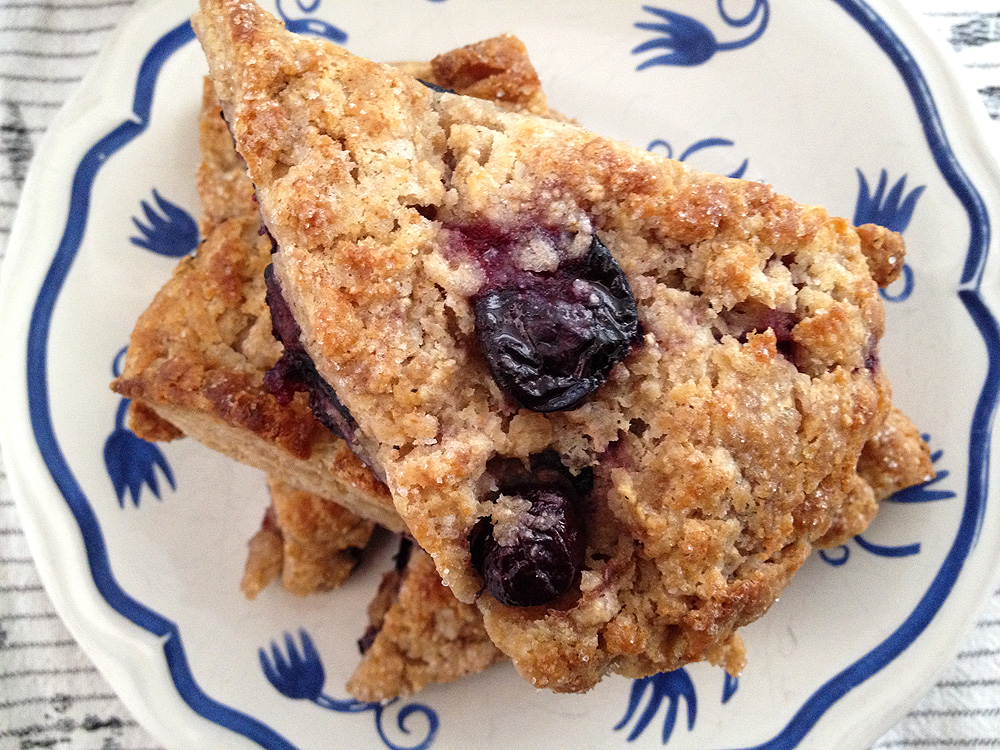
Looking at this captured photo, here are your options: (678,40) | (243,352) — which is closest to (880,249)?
(678,40)

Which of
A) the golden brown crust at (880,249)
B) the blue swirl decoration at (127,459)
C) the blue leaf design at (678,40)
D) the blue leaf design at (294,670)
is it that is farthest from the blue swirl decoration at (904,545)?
the blue swirl decoration at (127,459)

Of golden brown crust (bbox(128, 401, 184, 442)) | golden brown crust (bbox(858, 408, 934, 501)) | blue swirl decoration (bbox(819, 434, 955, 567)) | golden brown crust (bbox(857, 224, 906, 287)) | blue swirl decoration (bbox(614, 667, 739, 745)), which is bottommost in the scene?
blue swirl decoration (bbox(614, 667, 739, 745))

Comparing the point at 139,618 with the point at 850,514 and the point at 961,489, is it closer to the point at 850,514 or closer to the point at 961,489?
the point at 850,514

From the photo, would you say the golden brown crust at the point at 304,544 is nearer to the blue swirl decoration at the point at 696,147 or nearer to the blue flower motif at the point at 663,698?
the blue flower motif at the point at 663,698

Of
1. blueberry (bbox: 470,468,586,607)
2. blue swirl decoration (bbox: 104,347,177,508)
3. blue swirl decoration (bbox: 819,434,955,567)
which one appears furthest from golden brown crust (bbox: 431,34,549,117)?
blue swirl decoration (bbox: 819,434,955,567)

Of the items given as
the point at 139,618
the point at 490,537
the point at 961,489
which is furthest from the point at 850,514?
the point at 139,618

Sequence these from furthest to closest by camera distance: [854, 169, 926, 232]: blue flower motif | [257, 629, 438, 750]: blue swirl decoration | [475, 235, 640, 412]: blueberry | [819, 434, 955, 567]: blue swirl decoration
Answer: [257, 629, 438, 750]: blue swirl decoration → [854, 169, 926, 232]: blue flower motif → [819, 434, 955, 567]: blue swirl decoration → [475, 235, 640, 412]: blueberry

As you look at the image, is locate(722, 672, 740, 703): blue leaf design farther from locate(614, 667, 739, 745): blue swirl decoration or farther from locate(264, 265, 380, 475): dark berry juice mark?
locate(264, 265, 380, 475): dark berry juice mark
